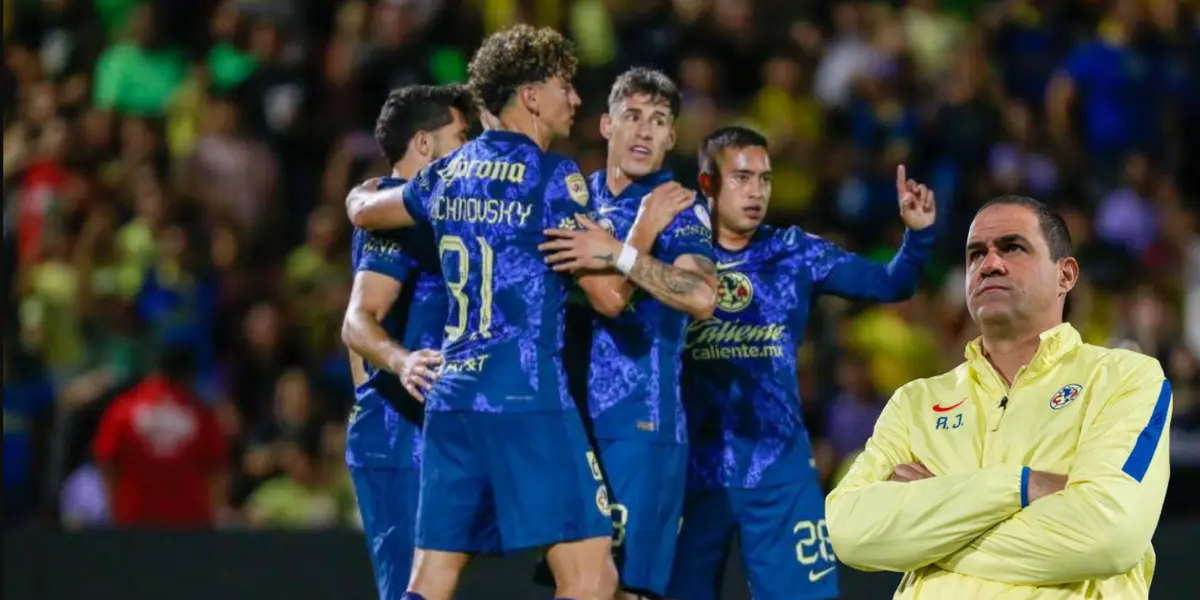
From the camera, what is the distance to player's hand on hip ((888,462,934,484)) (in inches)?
173

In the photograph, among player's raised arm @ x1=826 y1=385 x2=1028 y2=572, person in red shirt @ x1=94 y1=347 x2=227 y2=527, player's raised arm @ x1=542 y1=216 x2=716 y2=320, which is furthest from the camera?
person in red shirt @ x1=94 y1=347 x2=227 y2=527

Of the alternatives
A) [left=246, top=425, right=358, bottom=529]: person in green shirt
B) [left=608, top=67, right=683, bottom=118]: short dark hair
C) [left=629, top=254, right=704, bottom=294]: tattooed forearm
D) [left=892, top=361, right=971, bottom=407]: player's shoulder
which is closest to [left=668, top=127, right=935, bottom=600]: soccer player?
[left=608, top=67, right=683, bottom=118]: short dark hair

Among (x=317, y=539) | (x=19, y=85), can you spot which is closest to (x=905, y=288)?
(x=317, y=539)

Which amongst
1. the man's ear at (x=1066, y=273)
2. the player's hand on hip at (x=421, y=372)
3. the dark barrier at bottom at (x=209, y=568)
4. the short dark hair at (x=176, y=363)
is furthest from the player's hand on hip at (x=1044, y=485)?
the short dark hair at (x=176, y=363)

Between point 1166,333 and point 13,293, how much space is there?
23.3 ft

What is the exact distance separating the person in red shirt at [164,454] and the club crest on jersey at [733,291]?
14.1 ft

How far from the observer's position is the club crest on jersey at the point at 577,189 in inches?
222

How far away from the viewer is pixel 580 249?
18.2 feet

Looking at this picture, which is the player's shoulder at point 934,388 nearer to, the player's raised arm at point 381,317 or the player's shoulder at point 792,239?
the player's raised arm at point 381,317

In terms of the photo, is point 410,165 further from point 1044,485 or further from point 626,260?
point 1044,485

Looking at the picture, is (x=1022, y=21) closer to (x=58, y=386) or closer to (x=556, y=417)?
(x=58, y=386)

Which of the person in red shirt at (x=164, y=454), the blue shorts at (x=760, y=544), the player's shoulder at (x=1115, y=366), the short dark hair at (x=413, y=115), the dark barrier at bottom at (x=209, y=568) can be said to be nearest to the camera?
the player's shoulder at (x=1115, y=366)

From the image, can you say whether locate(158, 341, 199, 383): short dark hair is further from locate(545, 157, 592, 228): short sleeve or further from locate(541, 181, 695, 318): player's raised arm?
locate(545, 157, 592, 228): short sleeve

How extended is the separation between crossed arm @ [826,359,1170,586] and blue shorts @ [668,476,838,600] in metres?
2.11
